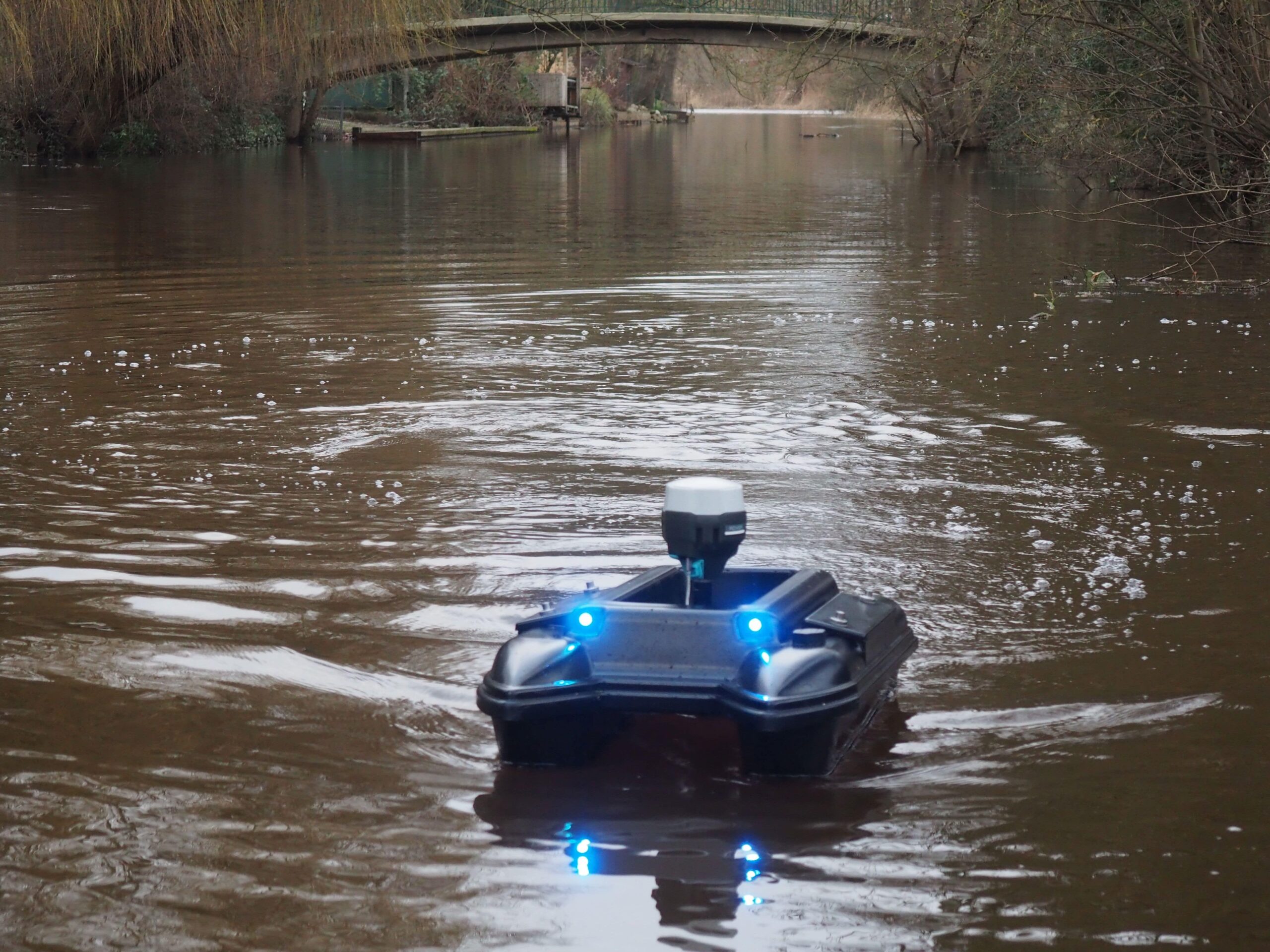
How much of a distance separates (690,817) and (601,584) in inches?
62.1

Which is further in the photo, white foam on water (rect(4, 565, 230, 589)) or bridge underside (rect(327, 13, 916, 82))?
bridge underside (rect(327, 13, 916, 82))

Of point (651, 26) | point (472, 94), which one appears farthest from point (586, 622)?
point (472, 94)

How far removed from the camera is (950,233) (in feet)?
56.0

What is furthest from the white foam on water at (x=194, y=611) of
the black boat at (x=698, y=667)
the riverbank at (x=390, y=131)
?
the riverbank at (x=390, y=131)

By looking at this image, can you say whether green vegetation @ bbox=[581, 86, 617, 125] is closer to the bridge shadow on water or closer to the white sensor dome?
the white sensor dome

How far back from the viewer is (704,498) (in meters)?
3.53

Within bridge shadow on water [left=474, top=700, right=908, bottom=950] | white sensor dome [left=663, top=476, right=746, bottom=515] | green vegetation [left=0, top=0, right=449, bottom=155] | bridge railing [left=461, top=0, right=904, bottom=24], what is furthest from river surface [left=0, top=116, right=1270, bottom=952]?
bridge railing [left=461, top=0, right=904, bottom=24]

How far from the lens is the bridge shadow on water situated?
300 centimetres

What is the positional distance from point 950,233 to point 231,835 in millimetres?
14997

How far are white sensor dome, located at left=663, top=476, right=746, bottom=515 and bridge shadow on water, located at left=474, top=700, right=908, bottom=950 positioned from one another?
0.59 meters

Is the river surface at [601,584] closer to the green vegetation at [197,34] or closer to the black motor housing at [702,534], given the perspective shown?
the black motor housing at [702,534]

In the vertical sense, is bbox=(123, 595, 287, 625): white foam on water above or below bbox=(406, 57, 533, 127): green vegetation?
below

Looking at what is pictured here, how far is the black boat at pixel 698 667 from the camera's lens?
3332 mm

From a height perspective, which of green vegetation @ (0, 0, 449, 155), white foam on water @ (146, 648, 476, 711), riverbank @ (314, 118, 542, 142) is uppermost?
riverbank @ (314, 118, 542, 142)
